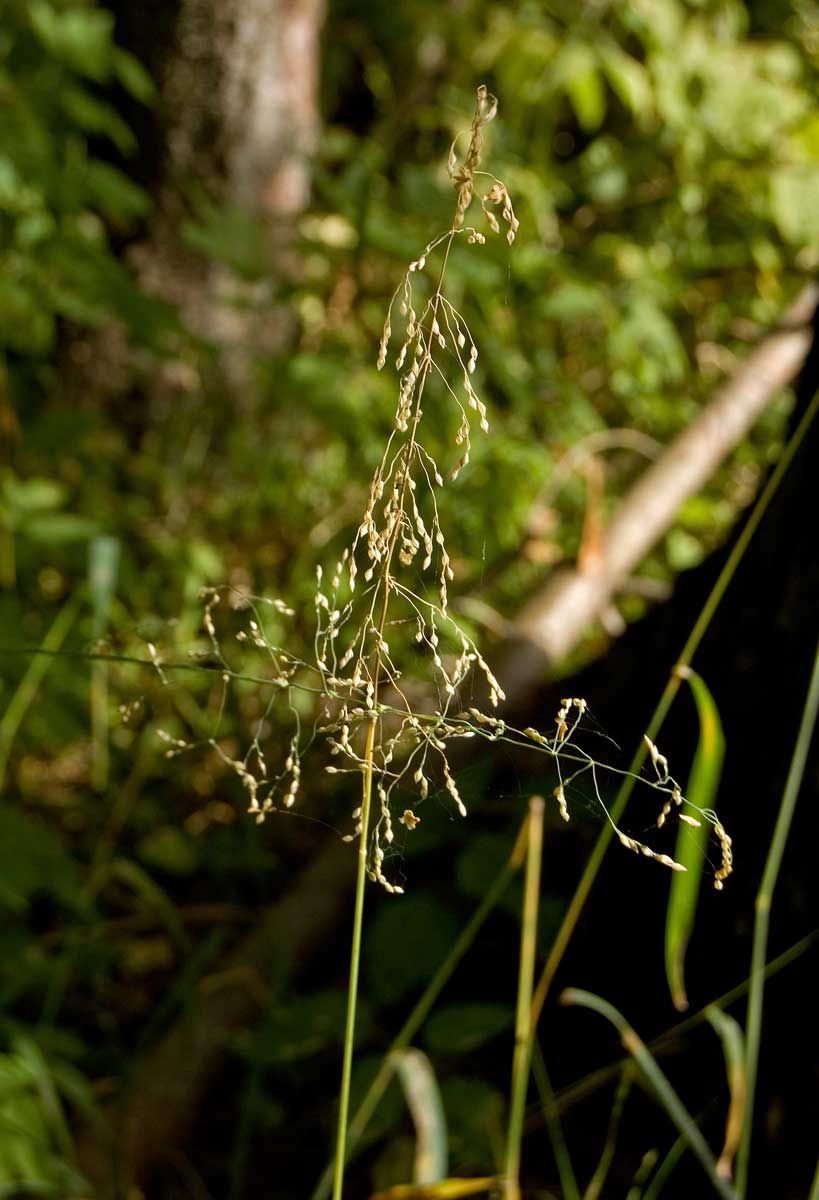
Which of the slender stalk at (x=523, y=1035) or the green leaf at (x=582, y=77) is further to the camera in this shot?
the green leaf at (x=582, y=77)

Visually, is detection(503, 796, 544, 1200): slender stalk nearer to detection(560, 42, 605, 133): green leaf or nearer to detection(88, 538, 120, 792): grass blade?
detection(88, 538, 120, 792): grass blade

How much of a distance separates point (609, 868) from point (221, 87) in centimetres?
254

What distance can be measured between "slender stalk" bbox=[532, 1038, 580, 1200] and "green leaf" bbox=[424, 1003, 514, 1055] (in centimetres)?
5

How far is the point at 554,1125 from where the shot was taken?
1131mm

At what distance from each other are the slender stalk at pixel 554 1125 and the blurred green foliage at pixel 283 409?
7 centimetres

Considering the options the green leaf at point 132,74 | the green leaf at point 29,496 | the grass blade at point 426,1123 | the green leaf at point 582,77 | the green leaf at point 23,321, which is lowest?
the grass blade at point 426,1123

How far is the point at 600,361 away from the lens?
112 inches

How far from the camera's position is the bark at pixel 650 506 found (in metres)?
1.83

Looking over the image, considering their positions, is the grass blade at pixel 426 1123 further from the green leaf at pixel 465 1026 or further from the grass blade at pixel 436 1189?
the green leaf at pixel 465 1026

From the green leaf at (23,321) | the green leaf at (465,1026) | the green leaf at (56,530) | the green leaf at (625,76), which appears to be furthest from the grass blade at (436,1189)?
the green leaf at (625,76)

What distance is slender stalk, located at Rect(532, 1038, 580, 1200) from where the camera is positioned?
1041mm

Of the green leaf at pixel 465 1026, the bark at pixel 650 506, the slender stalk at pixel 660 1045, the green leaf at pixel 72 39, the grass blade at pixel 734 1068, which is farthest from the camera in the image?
the green leaf at pixel 72 39

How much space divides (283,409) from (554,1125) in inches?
75.9

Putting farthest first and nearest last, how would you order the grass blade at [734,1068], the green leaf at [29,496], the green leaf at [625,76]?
the green leaf at [625,76] → the green leaf at [29,496] → the grass blade at [734,1068]
